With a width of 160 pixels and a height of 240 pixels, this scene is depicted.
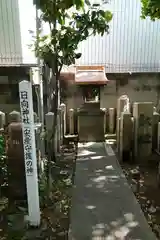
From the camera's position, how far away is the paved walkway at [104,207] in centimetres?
374

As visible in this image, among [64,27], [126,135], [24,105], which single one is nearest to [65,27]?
[64,27]

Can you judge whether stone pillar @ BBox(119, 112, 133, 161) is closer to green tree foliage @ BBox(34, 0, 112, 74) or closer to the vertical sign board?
green tree foliage @ BBox(34, 0, 112, 74)

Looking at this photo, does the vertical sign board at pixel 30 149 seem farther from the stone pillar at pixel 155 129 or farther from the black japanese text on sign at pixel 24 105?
the stone pillar at pixel 155 129

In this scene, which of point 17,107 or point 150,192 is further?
point 17,107

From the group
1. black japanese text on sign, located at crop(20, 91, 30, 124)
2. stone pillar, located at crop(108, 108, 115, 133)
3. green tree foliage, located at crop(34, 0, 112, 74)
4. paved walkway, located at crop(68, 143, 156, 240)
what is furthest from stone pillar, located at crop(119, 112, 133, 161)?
black japanese text on sign, located at crop(20, 91, 30, 124)

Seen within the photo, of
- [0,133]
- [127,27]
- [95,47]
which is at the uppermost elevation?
[127,27]

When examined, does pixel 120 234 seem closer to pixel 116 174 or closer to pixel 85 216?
pixel 85 216

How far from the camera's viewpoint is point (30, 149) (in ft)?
12.3

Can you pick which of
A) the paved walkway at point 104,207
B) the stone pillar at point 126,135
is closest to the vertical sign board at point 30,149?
the paved walkway at point 104,207

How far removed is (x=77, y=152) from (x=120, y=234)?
408 centimetres

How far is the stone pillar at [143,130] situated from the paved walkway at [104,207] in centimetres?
84

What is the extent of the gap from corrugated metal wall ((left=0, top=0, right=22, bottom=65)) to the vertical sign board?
445cm

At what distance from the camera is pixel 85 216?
4.19 meters

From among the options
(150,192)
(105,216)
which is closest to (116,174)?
(150,192)
